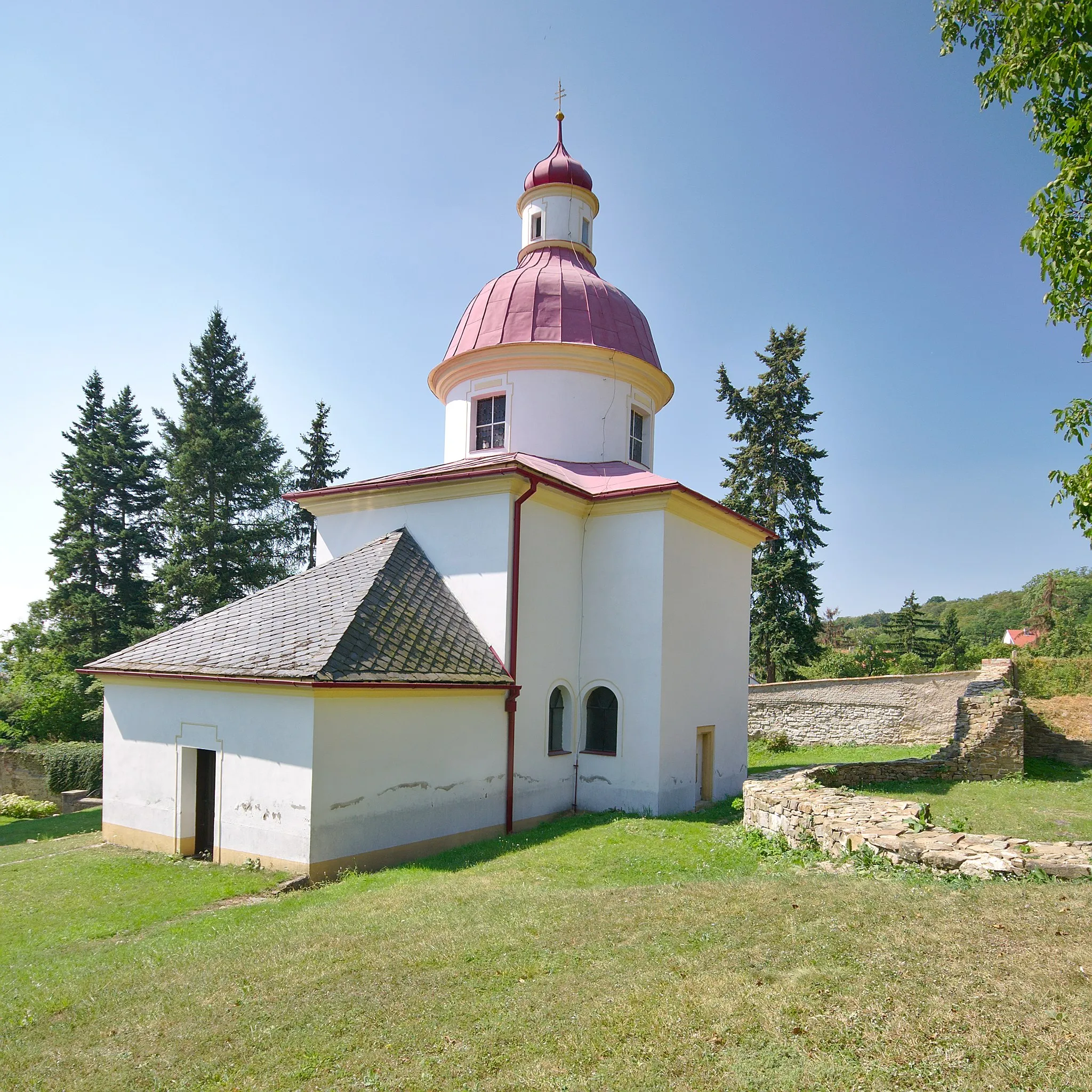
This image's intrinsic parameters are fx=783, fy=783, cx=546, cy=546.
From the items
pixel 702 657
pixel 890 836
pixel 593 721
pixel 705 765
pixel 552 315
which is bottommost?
pixel 705 765

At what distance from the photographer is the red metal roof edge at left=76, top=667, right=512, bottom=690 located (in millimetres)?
9352

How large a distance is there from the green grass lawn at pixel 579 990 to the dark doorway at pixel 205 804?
2884mm

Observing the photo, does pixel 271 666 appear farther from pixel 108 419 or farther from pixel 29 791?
pixel 108 419

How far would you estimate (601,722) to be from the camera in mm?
13867

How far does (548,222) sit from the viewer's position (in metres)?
18.9

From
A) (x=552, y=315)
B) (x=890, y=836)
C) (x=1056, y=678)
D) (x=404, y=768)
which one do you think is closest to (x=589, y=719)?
(x=404, y=768)

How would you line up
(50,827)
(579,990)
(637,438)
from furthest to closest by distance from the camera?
(637,438) < (50,827) < (579,990)

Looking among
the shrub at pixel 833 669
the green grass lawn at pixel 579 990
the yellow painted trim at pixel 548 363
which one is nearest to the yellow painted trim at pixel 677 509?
the yellow painted trim at pixel 548 363

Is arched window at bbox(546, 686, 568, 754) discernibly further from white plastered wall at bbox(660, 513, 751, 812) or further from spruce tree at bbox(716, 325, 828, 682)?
spruce tree at bbox(716, 325, 828, 682)

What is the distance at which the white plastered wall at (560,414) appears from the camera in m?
16.2

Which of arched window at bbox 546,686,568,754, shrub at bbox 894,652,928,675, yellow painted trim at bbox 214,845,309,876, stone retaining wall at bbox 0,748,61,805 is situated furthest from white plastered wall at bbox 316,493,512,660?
shrub at bbox 894,652,928,675

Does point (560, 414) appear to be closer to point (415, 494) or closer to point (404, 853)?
point (415, 494)

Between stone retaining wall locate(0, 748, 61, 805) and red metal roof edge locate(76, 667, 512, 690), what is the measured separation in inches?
509

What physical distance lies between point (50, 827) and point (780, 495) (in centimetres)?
2384
